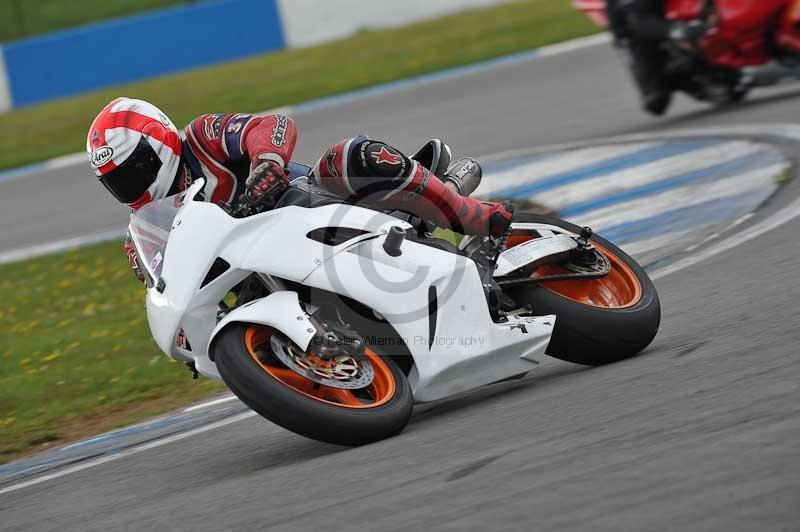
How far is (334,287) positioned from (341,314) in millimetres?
215

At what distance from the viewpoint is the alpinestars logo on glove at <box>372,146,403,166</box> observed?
15.5 ft

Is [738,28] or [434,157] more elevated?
[434,157]

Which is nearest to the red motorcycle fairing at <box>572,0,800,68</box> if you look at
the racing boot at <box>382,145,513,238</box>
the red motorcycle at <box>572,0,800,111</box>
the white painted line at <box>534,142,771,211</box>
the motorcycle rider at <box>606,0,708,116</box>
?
the red motorcycle at <box>572,0,800,111</box>

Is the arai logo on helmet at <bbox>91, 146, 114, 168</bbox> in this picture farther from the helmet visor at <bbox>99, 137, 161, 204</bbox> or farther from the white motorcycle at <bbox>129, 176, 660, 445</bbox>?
the white motorcycle at <bbox>129, 176, 660, 445</bbox>

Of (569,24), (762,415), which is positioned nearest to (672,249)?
(762,415)

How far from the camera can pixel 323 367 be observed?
4309 mm

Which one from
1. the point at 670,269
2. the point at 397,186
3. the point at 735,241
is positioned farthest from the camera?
the point at 735,241

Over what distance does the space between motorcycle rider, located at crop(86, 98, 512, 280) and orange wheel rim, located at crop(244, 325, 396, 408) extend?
1.53 ft

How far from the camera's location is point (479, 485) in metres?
3.60

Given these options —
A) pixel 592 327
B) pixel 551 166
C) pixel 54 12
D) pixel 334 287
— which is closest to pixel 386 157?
pixel 334 287

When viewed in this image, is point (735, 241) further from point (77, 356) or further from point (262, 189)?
point (77, 356)

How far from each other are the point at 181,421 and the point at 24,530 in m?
1.40

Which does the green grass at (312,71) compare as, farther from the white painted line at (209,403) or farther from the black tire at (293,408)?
the black tire at (293,408)

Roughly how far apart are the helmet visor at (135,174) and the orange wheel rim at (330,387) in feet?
2.71
